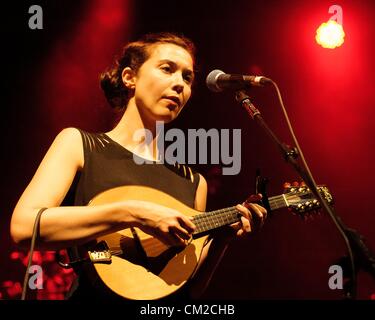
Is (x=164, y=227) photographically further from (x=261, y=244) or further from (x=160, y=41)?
(x=261, y=244)

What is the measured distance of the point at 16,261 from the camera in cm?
387

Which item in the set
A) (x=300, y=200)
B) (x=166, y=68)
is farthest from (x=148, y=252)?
(x=166, y=68)

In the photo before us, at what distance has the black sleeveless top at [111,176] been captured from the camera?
6.81 feet

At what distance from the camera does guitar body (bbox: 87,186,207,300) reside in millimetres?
2037

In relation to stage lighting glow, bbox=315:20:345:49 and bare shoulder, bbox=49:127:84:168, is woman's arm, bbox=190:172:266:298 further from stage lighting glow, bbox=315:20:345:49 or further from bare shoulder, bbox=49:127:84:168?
stage lighting glow, bbox=315:20:345:49

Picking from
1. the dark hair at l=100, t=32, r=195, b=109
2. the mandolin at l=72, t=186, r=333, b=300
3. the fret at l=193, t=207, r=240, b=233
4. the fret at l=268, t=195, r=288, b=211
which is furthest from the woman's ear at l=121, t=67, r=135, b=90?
the fret at l=268, t=195, r=288, b=211

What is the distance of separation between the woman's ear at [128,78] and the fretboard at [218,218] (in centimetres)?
81

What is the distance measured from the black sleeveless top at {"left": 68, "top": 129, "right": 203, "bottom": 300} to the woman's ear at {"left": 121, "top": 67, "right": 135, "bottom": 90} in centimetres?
36

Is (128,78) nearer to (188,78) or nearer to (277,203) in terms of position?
(188,78)

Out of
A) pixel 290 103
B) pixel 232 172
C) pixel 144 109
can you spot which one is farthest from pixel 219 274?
pixel 144 109

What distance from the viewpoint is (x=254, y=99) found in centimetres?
421

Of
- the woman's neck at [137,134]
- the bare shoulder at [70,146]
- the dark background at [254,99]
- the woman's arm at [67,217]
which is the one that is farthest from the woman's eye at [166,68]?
the dark background at [254,99]

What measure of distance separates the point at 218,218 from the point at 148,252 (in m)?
0.39

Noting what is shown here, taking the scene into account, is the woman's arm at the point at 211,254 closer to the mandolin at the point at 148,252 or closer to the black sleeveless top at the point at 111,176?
the mandolin at the point at 148,252
